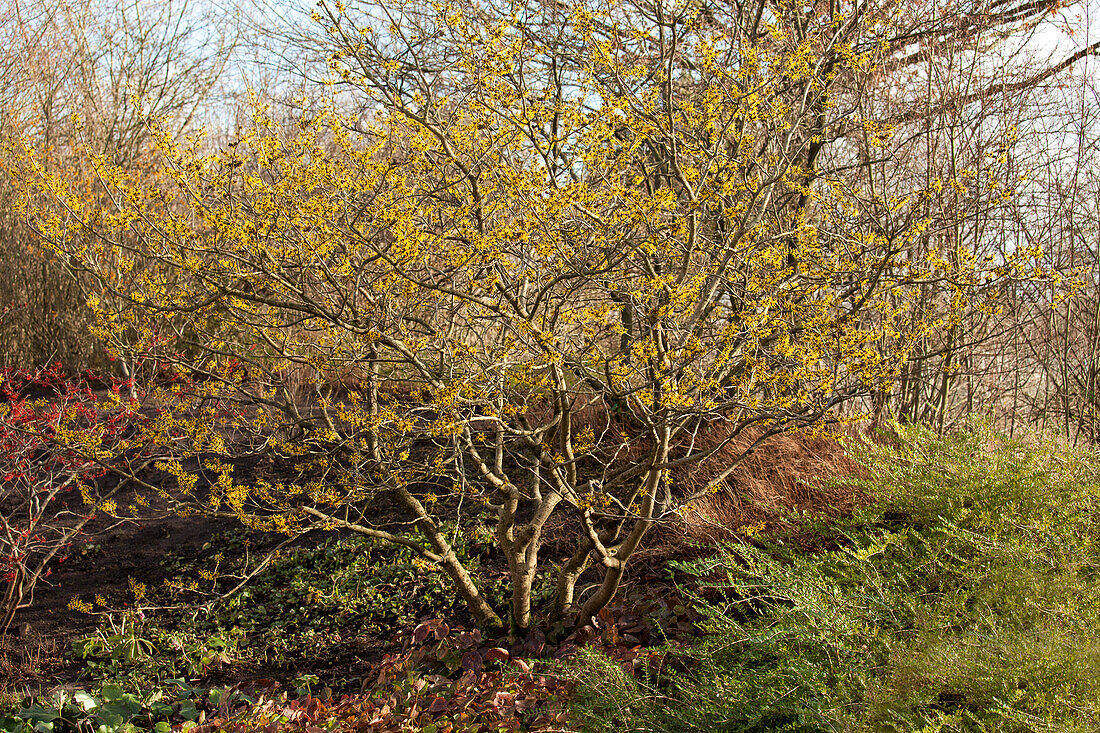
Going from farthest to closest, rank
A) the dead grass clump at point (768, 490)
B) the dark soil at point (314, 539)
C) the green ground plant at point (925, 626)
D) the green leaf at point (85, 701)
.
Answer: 1. the dead grass clump at point (768, 490)
2. the dark soil at point (314, 539)
3. the green leaf at point (85, 701)
4. the green ground plant at point (925, 626)

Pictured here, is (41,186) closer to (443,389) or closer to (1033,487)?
(443,389)

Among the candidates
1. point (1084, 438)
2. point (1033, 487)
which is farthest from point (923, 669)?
point (1084, 438)

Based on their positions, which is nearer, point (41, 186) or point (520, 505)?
point (41, 186)

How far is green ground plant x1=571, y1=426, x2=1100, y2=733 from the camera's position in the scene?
244cm

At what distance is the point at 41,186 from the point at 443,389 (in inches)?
72.0

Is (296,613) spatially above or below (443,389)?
below

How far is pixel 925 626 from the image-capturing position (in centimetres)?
277

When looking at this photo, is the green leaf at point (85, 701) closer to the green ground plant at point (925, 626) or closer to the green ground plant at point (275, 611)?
the green ground plant at point (275, 611)

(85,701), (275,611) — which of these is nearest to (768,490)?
(275,611)

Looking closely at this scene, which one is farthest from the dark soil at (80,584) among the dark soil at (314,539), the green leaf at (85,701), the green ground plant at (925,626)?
the green ground plant at (925,626)

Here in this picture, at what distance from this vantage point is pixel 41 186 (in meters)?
3.27

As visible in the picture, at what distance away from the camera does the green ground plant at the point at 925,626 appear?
7.99ft

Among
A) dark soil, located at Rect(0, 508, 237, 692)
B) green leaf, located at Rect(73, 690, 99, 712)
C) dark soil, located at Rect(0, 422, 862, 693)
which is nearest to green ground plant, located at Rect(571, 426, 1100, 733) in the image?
dark soil, located at Rect(0, 422, 862, 693)

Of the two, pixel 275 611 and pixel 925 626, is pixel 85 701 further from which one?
pixel 925 626
